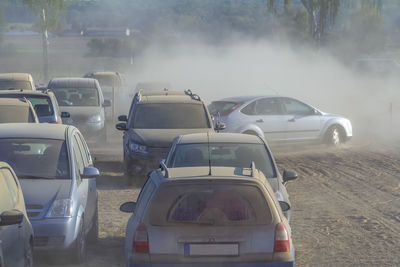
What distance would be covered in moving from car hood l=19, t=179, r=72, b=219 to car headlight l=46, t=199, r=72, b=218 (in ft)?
0.16

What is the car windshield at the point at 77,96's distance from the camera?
22.8m

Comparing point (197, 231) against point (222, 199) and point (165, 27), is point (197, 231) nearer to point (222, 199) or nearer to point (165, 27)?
point (222, 199)

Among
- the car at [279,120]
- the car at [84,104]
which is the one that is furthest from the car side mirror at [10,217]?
the car at [84,104]

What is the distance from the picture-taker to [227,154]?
34.5 feet

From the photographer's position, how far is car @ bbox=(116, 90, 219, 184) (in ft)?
48.6

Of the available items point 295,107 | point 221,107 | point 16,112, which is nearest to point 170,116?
point 16,112

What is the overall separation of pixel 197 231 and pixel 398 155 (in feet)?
47.4

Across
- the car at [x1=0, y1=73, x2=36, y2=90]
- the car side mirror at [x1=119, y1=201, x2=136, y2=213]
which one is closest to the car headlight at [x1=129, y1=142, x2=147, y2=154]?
the car side mirror at [x1=119, y1=201, x2=136, y2=213]

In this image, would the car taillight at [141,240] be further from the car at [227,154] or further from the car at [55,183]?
the car at [227,154]

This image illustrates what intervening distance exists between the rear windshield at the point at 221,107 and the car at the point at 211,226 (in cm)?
1326

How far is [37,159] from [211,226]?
3611 mm

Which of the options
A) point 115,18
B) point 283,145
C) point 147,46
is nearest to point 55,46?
point 147,46

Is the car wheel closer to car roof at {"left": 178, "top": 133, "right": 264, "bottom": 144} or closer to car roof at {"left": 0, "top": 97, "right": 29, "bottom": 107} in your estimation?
car roof at {"left": 178, "top": 133, "right": 264, "bottom": 144}

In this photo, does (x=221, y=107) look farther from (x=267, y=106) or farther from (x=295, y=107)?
(x=295, y=107)
